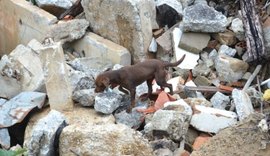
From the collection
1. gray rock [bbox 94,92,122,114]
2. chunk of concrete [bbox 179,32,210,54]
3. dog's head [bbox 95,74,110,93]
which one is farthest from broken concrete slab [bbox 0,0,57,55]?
gray rock [bbox 94,92,122,114]

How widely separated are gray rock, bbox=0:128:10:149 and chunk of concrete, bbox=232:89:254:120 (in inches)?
98.5

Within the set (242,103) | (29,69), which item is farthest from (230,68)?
(29,69)

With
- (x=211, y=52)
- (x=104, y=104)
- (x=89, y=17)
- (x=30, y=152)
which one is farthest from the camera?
(x=89, y=17)

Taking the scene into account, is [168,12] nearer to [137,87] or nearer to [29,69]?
[137,87]

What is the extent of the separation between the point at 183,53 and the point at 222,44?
51 cm

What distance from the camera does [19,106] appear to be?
7.34 m

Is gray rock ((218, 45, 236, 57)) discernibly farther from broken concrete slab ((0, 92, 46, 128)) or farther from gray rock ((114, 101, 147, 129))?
broken concrete slab ((0, 92, 46, 128))

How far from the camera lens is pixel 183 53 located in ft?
26.6

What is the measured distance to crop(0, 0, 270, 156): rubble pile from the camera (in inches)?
231

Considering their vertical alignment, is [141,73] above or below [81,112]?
above

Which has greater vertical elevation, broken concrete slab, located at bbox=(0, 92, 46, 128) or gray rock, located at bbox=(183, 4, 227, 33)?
gray rock, located at bbox=(183, 4, 227, 33)

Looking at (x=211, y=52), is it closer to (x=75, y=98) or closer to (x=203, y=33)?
(x=203, y=33)

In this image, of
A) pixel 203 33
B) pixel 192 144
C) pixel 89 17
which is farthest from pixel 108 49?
pixel 192 144

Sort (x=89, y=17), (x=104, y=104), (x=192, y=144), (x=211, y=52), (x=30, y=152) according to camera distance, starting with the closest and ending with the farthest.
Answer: (x=30, y=152) → (x=192, y=144) → (x=104, y=104) → (x=211, y=52) → (x=89, y=17)
